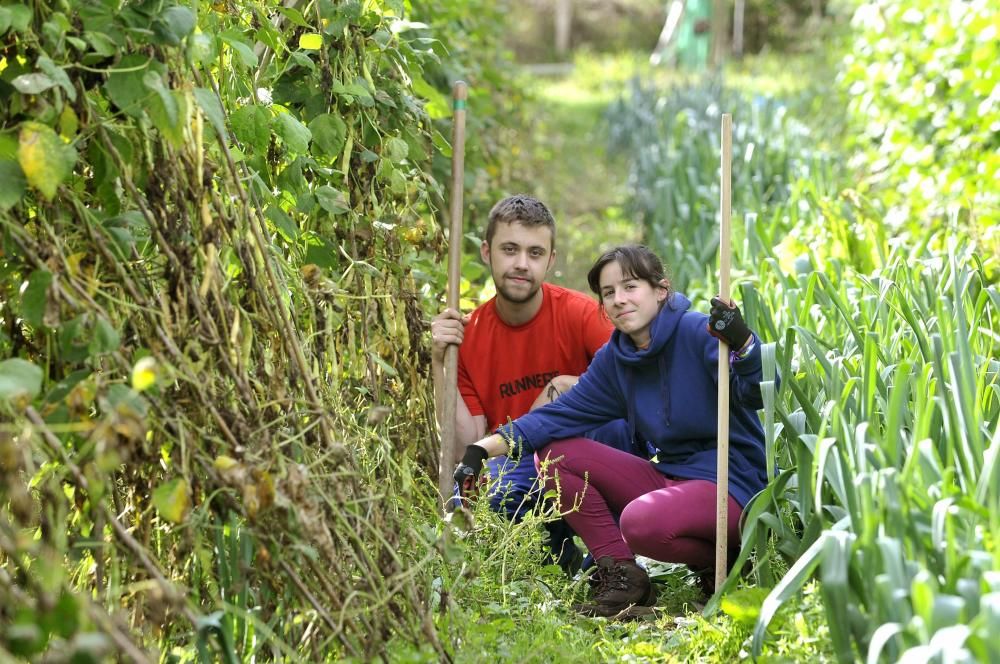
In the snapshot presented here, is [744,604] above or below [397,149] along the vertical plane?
below

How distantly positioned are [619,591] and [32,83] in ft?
5.49

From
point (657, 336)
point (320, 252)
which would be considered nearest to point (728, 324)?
point (657, 336)

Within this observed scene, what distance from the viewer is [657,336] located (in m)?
2.81

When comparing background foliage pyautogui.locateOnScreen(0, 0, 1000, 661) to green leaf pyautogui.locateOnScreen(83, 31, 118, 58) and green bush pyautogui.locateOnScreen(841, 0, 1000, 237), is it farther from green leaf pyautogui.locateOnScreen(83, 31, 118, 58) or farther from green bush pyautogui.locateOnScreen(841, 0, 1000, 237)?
green bush pyautogui.locateOnScreen(841, 0, 1000, 237)

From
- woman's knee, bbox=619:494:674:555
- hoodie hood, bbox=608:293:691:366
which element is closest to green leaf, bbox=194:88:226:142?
hoodie hood, bbox=608:293:691:366

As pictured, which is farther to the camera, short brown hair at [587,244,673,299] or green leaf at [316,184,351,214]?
short brown hair at [587,244,673,299]

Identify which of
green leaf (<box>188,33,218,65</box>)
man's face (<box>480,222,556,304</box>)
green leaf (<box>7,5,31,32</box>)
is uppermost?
green leaf (<box>7,5,31,32</box>)

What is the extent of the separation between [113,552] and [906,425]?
161cm

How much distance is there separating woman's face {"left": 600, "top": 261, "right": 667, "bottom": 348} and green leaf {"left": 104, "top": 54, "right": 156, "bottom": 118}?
4.15 feet

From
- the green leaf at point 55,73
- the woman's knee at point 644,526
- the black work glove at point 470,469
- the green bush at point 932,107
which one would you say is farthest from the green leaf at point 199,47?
the green bush at point 932,107

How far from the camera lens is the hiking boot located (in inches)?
108

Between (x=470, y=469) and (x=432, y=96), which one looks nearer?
(x=470, y=469)

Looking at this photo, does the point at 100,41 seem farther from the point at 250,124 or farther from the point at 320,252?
the point at 320,252

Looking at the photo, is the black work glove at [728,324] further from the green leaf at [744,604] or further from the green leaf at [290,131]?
the green leaf at [290,131]
